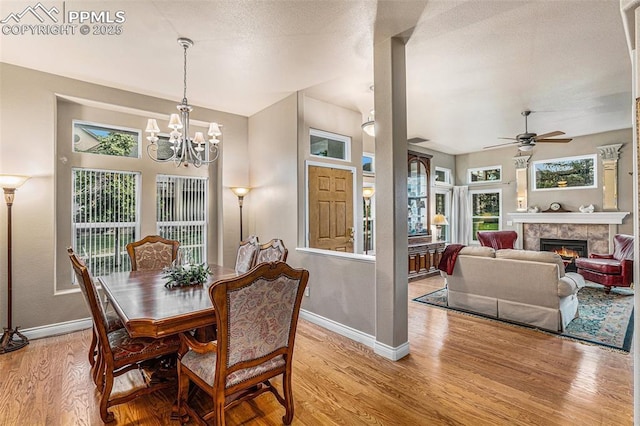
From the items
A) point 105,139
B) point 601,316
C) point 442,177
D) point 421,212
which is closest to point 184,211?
point 105,139

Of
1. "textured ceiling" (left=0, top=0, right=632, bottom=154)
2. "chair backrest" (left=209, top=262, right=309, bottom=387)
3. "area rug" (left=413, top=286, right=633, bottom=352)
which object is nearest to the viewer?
"chair backrest" (left=209, top=262, right=309, bottom=387)

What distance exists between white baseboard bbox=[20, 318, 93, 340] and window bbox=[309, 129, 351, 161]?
145 inches

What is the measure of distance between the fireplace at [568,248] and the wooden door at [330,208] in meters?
5.09

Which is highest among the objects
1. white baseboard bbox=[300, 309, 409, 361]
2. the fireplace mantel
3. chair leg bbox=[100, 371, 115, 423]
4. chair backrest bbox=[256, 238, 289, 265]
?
the fireplace mantel

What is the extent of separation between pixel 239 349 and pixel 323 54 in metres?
2.88

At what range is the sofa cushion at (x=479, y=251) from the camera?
418 centimetres

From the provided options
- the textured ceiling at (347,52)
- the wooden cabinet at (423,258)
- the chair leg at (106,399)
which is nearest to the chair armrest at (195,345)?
the chair leg at (106,399)

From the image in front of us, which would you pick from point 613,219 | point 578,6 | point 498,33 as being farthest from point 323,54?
point 613,219

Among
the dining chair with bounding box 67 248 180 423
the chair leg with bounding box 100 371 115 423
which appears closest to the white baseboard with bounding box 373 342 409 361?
the dining chair with bounding box 67 248 180 423

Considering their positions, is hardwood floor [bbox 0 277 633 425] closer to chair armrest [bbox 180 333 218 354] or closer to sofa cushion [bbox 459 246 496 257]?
chair armrest [bbox 180 333 218 354]

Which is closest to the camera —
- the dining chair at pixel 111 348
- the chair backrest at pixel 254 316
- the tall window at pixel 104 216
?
the chair backrest at pixel 254 316

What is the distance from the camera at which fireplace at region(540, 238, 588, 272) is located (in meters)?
6.79

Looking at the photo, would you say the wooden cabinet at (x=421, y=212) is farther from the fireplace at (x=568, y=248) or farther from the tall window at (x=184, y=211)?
the tall window at (x=184, y=211)

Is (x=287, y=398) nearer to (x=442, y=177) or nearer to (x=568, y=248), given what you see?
(x=568, y=248)
